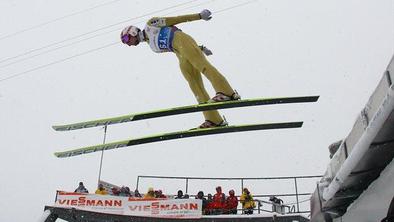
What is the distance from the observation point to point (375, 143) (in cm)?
350

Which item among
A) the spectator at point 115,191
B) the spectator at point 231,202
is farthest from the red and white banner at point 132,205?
the spectator at point 115,191

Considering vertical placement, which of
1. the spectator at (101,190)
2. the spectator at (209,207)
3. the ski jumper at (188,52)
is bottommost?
the spectator at (209,207)

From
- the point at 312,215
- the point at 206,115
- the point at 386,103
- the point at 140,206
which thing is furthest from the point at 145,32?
the point at 140,206

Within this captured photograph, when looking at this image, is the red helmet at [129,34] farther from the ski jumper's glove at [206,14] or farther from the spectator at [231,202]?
the spectator at [231,202]

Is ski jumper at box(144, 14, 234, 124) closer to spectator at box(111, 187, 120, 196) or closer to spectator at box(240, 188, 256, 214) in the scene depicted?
spectator at box(240, 188, 256, 214)

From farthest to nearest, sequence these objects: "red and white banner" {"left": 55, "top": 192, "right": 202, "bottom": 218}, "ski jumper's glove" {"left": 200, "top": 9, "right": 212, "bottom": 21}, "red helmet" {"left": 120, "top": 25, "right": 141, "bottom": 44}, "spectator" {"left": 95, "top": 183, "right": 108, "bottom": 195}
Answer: "spectator" {"left": 95, "top": 183, "right": 108, "bottom": 195}
"red and white banner" {"left": 55, "top": 192, "right": 202, "bottom": 218}
"red helmet" {"left": 120, "top": 25, "right": 141, "bottom": 44}
"ski jumper's glove" {"left": 200, "top": 9, "right": 212, "bottom": 21}

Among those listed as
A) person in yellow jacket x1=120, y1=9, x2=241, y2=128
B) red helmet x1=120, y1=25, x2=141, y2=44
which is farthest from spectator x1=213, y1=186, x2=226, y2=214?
red helmet x1=120, y1=25, x2=141, y2=44

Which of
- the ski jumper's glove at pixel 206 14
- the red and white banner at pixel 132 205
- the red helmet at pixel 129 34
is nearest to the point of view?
the ski jumper's glove at pixel 206 14

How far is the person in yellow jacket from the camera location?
7.48 m

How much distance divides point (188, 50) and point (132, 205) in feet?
22.8

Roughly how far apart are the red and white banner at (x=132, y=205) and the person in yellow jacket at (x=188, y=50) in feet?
18.3

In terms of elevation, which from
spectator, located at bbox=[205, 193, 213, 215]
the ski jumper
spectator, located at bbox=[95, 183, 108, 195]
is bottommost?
spectator, located at bbox=[205, 193, 213, 215]

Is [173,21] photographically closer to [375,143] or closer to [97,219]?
[375,143]

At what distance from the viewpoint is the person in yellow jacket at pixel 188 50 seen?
7480mm
